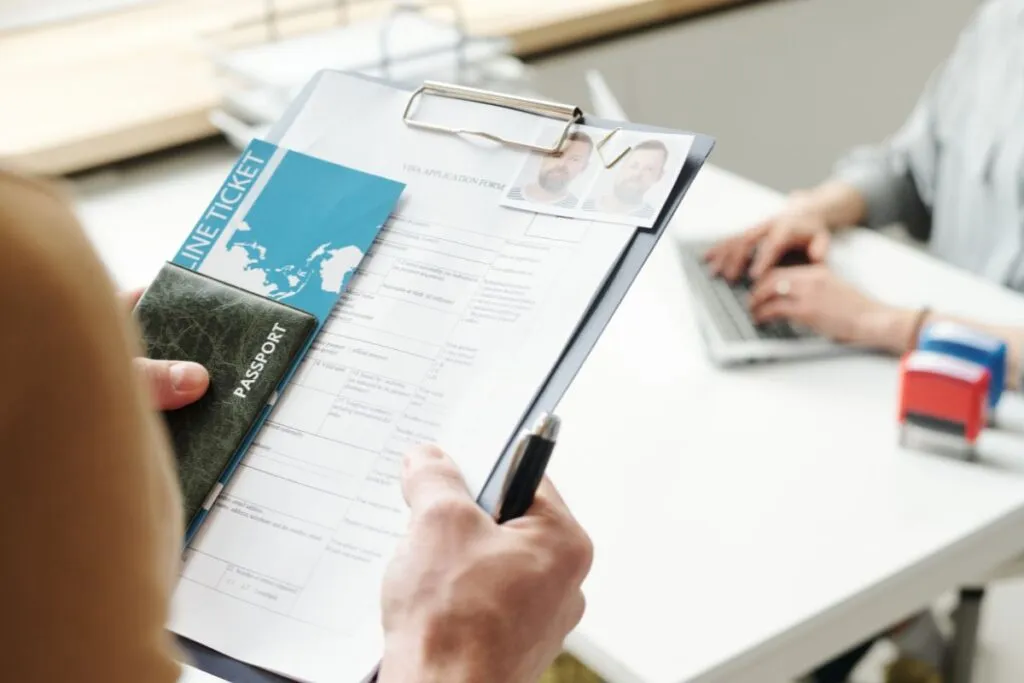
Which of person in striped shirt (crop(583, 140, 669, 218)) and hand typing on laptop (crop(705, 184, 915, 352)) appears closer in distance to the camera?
person in striped shirt (crop(583, 140, 669, 218))

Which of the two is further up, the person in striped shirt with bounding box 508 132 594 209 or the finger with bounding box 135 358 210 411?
the person in striped shirt with bounding box 508 132 594 209

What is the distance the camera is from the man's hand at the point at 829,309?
1.14 meters

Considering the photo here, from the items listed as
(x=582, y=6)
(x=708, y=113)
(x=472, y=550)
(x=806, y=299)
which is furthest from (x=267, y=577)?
(x=708, y=113)

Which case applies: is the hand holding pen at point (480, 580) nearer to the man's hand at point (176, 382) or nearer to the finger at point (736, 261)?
the man's hand at point (176, 382)

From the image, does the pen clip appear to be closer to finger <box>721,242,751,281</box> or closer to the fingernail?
the fingernail

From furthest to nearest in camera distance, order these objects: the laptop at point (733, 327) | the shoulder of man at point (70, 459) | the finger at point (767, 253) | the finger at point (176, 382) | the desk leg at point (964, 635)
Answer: the desk leg at point (964, 635) → the finger at point (767, 253) → the laptop at point (733, 327) → the finger at point (176, 382) → the shoulder of man at point (70, 459)

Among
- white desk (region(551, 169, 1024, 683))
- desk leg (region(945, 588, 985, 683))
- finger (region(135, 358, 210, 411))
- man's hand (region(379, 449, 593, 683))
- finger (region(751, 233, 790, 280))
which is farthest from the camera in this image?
desk leg (region(945, 588, 985, 683))

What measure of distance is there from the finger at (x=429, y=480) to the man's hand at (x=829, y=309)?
2.02ft

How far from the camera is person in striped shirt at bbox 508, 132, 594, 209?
0.73 m

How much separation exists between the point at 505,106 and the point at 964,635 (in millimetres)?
1074

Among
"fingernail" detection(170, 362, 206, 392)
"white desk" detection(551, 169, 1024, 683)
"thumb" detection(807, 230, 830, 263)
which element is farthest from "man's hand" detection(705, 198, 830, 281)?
"fingernail" detection(170, 362, 206, 392)

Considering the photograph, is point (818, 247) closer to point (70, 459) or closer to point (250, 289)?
point (250, 289)

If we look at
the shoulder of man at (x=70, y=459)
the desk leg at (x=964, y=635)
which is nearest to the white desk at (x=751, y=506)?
the desk leg at (x=964, y=635)

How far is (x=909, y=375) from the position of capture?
0.98 meters
